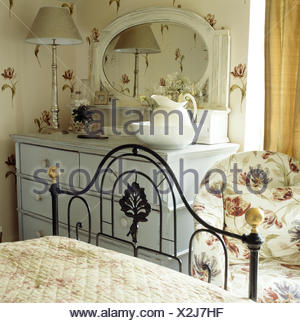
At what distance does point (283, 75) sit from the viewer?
2158 millimetres

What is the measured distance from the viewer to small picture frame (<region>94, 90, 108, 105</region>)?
2979 mm

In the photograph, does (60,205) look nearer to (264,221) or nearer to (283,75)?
(264,221)

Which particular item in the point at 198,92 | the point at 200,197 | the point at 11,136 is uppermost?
the point at 198,92

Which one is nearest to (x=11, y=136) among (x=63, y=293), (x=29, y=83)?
(x=29, y=83)

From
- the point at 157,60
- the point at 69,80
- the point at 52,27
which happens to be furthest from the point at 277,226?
the point at 69,80

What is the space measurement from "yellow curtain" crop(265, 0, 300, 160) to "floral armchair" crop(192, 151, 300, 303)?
20cm

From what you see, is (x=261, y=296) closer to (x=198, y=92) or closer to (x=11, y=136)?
(x=198, y=92)

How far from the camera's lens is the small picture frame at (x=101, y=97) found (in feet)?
9.77

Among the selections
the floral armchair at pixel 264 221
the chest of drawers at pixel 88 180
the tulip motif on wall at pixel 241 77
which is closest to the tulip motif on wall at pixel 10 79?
the chest of drawers at pixel 88 180

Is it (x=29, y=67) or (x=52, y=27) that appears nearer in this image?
(x=52, y=27)

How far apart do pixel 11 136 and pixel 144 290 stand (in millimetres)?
2000

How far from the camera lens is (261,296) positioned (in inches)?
61.2

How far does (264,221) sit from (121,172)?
0.77 meters

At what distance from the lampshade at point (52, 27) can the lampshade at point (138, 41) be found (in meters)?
0.31
